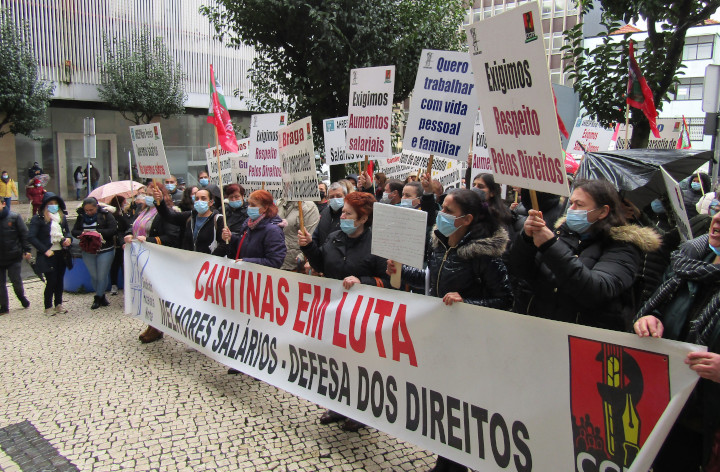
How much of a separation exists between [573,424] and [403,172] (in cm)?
690

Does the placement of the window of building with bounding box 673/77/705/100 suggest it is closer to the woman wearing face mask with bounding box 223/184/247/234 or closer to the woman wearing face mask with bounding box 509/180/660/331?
the woman wearing face mask with bounding box 223/184/247/234

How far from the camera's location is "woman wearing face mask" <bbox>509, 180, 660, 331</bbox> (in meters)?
2.93

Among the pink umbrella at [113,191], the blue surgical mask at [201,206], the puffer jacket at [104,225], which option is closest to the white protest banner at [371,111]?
the blue surgical mask at [201,206]

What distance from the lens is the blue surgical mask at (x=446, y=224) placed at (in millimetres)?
3635

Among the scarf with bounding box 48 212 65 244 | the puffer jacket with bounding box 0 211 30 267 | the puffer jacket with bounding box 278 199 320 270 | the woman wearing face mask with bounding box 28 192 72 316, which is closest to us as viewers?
the puffer jacket with bounding box 278 199 320 270

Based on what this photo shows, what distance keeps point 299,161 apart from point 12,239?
17.6 ft

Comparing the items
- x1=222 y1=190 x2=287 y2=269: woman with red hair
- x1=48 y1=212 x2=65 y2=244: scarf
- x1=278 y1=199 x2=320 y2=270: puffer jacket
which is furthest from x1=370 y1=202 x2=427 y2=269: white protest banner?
x1=48 y1=212 x2=65 y2=244: scarf

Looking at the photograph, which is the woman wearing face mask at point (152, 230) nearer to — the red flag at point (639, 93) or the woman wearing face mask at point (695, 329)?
the woman wearing face mask at point (695, 329)

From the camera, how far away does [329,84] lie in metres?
12.1

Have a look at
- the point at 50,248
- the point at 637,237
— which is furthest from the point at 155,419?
the point at 50,248

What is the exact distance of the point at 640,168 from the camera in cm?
468

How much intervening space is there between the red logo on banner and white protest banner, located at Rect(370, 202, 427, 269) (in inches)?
45.6

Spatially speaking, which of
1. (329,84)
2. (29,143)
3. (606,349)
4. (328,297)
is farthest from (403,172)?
(29,143)

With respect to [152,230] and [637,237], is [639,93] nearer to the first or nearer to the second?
[637,237]
